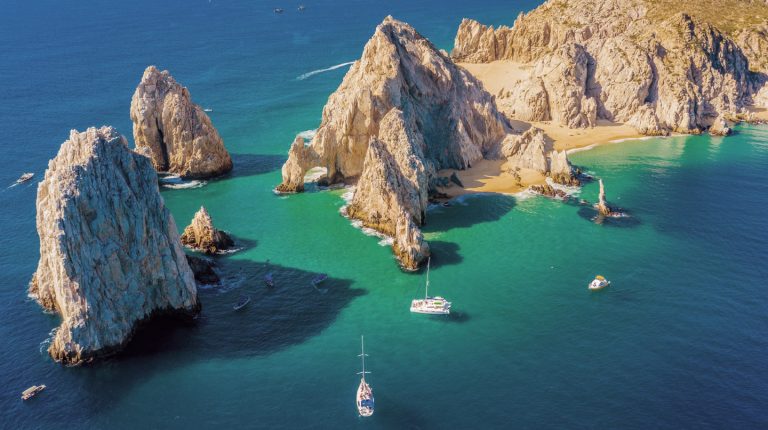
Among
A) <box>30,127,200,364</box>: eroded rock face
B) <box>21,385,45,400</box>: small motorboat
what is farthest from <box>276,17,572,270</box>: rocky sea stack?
<box>21,385,45,400</box>: small motorboat

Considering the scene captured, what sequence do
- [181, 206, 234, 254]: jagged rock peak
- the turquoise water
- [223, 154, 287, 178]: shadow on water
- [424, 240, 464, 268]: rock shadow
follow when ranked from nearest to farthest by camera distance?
the turquoise water
[424, 240, 464, 268]: rock shadow
[181, 206, 234, 254]: jagged rock peak
[223, 154, 287, 178]: shadow on water

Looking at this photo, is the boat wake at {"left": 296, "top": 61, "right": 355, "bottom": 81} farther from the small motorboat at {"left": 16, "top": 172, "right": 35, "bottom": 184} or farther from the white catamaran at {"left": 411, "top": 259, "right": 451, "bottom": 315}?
the white catamaran at {"left": 411, "top": 259, "right": 451, "bottom": 315}

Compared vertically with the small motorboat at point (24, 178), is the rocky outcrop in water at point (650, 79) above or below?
above

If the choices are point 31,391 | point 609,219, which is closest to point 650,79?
point 609,219

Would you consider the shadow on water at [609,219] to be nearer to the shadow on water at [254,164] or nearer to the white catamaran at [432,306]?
the white catamaran at [432,306]

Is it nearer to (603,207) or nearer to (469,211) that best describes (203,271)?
(469,211)

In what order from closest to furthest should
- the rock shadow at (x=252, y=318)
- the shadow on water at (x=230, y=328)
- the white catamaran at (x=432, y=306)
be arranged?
1. the shadow on water at (x=230, y=328)
2. the rock shadow at (x=252, y=318)
3. the white catamaran at (x=432, y=306)

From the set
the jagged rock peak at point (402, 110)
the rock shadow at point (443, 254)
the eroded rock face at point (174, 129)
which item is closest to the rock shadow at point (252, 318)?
the rock shadow at point (443, 254)
